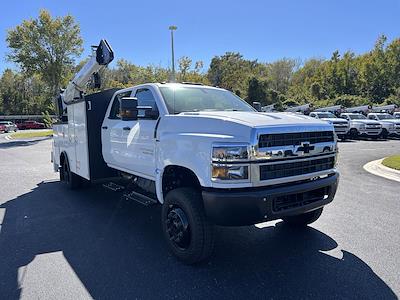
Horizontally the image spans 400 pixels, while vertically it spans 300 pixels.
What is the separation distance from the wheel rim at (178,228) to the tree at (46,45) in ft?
100

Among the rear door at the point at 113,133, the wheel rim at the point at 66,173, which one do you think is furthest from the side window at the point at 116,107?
the wheel rim at the point at 66,173

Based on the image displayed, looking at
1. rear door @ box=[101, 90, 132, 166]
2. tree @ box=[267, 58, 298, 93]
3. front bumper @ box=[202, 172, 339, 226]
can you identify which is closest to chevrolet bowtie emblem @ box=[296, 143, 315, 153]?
front bumper @ box=[202, 172, 339, 226]

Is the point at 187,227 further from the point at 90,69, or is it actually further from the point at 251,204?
the point at 90,69

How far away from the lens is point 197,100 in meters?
5.28

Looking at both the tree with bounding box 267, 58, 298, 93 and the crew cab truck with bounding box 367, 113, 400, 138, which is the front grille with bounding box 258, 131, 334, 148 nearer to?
the crew cab truck with bounding box 367, 113, 400, 138

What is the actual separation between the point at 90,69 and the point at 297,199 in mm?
5822

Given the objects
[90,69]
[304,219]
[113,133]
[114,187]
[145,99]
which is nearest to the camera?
[304,219]

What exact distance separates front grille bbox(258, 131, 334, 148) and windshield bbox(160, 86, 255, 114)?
141 centimetres

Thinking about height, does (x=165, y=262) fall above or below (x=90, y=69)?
below

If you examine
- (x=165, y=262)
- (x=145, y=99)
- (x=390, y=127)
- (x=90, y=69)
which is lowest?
(x=165, y=262)

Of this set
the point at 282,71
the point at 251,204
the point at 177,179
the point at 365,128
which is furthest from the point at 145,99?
the point at 282,71

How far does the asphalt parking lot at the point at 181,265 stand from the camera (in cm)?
360

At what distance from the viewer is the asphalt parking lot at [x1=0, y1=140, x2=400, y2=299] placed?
3598 mm

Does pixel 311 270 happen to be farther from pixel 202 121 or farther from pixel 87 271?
pixel 87 271
